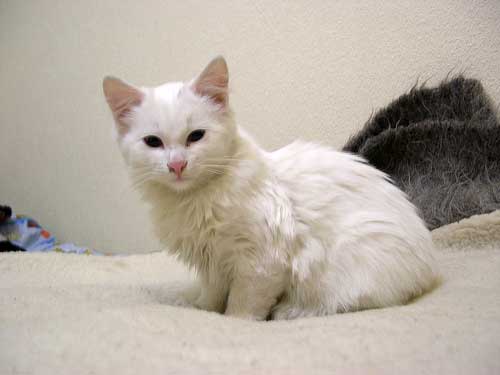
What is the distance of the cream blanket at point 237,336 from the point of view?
68 cm

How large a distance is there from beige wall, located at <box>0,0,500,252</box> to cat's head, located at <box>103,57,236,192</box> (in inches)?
36.2

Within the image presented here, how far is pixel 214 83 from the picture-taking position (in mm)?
1170

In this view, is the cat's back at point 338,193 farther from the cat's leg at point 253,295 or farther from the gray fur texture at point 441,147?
the gray fur texture at point 441,147

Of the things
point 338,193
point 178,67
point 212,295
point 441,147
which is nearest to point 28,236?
point 178,67

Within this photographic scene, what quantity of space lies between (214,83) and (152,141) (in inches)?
9.5

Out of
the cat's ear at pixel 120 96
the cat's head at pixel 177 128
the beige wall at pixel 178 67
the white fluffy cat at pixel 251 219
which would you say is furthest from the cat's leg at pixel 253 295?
the beige wall at pixel 178 67

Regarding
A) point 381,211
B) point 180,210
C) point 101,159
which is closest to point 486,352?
point 381,211

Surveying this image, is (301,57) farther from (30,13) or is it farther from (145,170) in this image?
(30,13)

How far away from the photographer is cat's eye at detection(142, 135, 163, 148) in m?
1.14

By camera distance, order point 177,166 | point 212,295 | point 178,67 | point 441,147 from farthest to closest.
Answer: point 178,67 < point 441,147 < point 212,295 < point 177,166

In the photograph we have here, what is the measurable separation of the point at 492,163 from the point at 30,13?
318 centimetres

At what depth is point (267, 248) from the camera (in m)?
Result: 1.14

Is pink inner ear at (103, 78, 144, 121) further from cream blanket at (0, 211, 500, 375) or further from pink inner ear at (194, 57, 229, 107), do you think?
cream blanket at (0, 211, 500, 375)

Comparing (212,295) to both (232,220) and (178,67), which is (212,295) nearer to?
(232,220)
